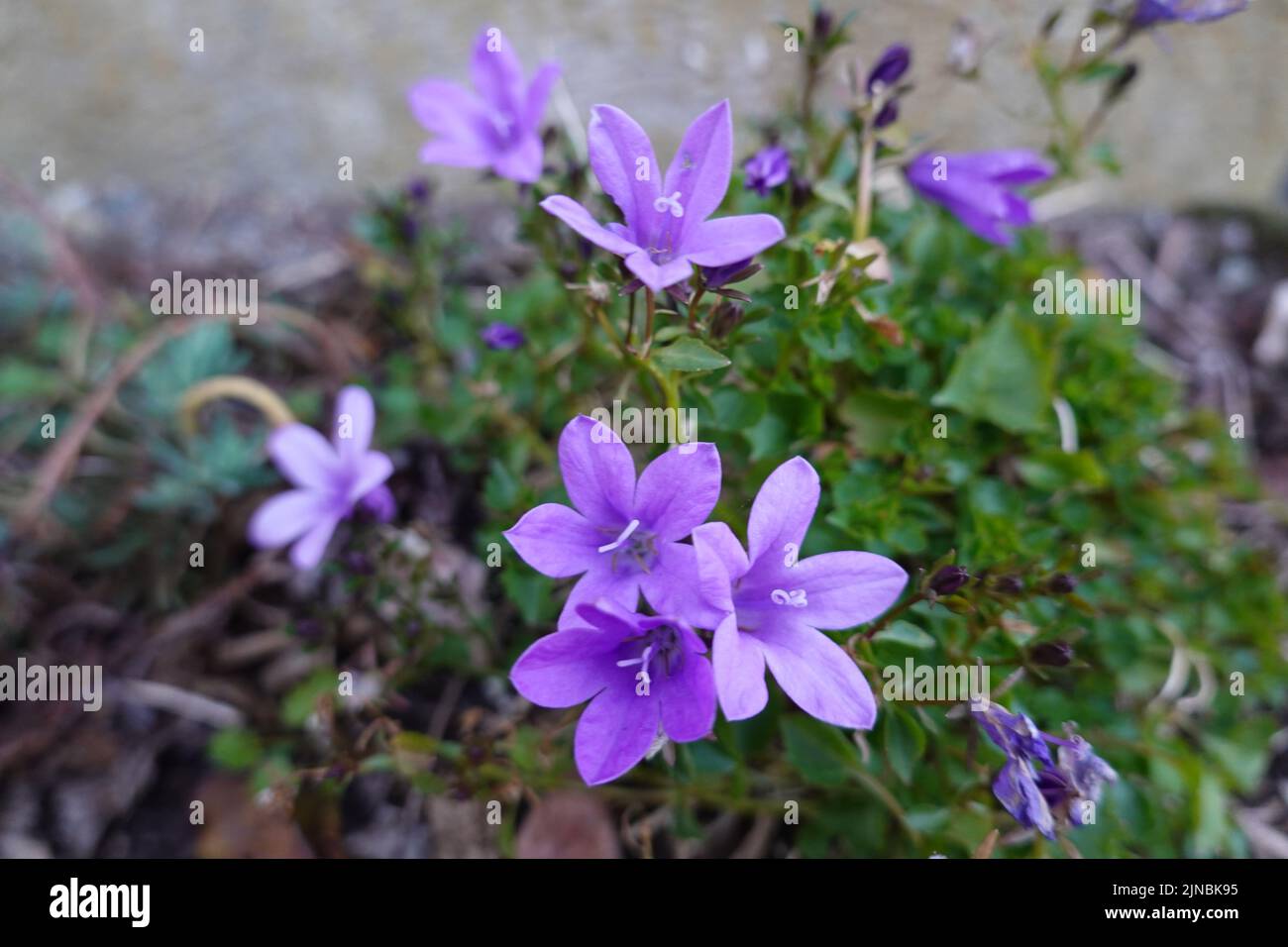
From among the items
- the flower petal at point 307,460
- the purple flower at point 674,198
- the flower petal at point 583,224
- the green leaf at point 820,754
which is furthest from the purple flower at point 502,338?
the green leaf at point 820,754

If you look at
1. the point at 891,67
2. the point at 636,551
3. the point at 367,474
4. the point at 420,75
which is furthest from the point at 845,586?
the point at 420,75

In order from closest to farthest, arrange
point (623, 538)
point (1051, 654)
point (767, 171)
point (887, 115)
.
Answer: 1. point (623, 538)
2. point (1051, 654)
3. point (767, 171)
4. point (887, 115)

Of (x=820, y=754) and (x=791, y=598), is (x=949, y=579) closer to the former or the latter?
(x=791, y=598)

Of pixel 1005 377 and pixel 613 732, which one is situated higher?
pixel 1005 377

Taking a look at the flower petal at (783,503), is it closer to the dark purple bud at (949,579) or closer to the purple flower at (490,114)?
the dark purple bud at (949,579)

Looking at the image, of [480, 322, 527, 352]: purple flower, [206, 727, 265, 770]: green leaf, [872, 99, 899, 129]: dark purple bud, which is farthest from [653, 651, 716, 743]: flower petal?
[206, 727, 265, 770]: green leaf

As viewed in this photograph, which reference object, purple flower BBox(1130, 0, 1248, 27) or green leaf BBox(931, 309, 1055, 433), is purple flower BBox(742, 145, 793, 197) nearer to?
green leaf BBox(931, 309, 1055, 433)
